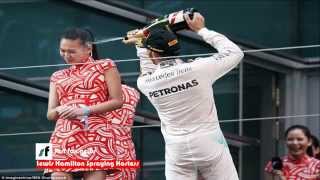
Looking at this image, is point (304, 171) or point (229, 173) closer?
point (229, 173)

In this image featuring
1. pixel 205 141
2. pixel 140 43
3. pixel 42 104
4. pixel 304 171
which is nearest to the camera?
pixel 205 141

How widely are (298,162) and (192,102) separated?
1.44 metres

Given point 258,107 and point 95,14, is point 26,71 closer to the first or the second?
point 95,14

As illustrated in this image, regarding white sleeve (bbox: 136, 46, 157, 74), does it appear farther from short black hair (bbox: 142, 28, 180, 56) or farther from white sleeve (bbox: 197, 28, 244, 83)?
white sleeve (bbox: 197, 28, 244, 83)

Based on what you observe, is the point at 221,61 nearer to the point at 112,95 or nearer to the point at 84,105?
the point at 112,95

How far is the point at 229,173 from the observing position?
537 centimetres

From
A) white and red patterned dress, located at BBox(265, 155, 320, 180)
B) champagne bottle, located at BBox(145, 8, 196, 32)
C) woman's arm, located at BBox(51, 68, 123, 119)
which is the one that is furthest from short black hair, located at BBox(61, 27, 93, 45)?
white and red patterned dress, located at BBox(265, 155, 320, 180)

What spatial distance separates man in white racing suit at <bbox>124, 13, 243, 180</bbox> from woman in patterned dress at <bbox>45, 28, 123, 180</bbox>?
31cm

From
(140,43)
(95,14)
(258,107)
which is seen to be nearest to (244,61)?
(258,107)

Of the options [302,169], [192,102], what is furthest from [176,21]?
[302,169]

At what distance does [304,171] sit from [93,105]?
1.50 m

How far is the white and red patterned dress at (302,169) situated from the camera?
6484 millimetres

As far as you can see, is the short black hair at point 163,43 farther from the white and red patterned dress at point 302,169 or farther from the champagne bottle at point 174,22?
the white and red patterned dress at point 302,169

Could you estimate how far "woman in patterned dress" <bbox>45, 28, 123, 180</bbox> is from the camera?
562cm
